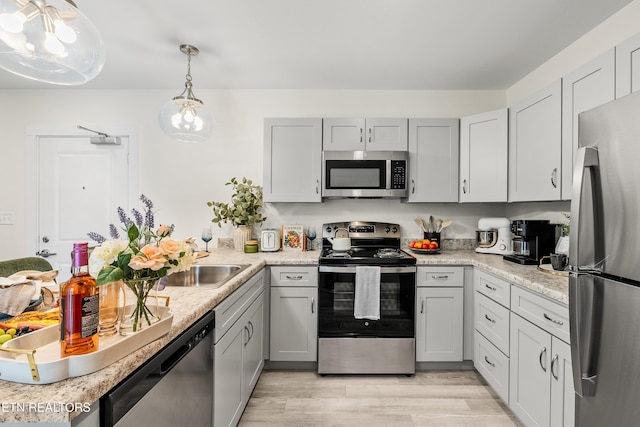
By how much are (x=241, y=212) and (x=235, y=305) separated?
124 centimetres

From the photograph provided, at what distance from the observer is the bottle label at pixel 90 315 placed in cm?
73

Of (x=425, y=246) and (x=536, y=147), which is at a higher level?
(x=536, y=147)

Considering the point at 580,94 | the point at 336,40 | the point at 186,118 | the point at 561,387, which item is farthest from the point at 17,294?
the point at 580,94

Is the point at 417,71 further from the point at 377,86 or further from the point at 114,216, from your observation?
the point at 114,216

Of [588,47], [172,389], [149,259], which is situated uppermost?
[588,47]

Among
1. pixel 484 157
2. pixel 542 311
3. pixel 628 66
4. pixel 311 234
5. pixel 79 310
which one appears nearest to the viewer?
pixel 79 310

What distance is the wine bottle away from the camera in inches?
28.0

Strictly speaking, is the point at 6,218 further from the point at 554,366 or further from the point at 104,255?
the point at 554,366

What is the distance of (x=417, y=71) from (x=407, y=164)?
798 millimetres

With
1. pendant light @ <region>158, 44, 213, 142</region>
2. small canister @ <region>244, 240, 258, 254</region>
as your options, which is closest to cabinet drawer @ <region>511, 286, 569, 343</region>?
small canister @ <region>244, 240, 258, 254</region>

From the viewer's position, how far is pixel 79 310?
72cm

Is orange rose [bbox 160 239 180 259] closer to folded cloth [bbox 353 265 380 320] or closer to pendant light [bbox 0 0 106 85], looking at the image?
pendant light [bbox 0 0 106 85]

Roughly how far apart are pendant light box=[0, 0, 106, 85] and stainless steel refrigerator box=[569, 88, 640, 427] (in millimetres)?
1875

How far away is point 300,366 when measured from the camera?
2510 mm
